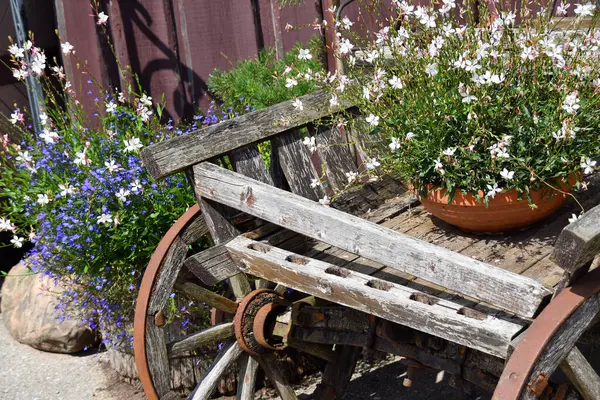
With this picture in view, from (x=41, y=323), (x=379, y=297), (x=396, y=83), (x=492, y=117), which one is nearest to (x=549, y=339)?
(x=379, y=297)

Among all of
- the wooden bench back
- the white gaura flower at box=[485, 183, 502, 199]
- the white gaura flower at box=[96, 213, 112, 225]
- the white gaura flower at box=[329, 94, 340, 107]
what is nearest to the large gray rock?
the white gaura flower at box=[96, 213, 112, 225]

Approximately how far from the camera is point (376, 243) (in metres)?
2.47

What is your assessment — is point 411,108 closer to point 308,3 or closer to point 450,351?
point 450,351

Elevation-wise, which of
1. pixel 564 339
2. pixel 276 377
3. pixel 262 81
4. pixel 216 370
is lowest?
pixel 276 377

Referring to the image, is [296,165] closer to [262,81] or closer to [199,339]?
[199,339]

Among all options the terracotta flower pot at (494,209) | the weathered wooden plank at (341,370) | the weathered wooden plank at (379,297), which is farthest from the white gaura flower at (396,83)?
the weathered wooden plank at (341,370)

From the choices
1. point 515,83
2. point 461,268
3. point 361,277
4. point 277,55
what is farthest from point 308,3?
point 461,268

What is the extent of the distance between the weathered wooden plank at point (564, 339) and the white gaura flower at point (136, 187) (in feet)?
7.00

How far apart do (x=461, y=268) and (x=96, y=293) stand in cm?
225

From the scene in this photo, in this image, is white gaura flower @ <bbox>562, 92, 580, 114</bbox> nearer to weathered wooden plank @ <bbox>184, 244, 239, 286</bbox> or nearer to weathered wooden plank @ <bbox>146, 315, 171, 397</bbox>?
weathered wooden plank @ <bbox>184, 244, 239, 286</bbox>

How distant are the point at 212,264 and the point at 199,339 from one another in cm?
Answer: 35

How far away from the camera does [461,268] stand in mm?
2252

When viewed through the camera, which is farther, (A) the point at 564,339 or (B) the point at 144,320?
A: (B) the point at 144,320

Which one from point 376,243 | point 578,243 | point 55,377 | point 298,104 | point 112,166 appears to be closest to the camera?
point 578,243
